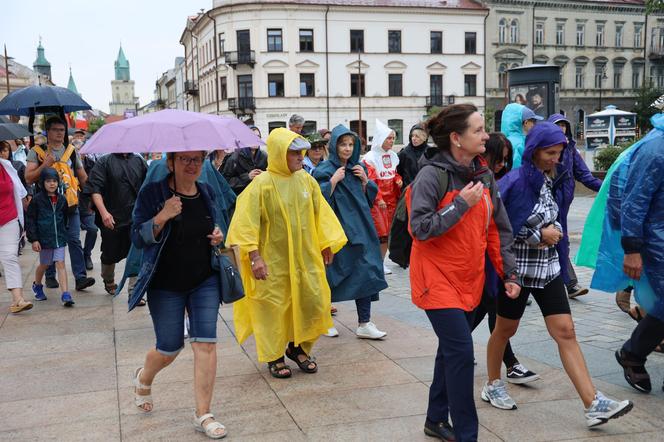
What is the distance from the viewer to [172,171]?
4.06 metres

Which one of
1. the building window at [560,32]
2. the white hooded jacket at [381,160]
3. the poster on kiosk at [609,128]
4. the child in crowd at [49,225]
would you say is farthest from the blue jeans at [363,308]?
the building window at [560,32]

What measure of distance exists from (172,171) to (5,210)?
13.0 ft

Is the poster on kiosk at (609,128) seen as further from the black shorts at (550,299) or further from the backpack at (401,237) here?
the backpack at (401,237)

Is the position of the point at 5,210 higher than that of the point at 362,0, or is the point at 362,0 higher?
the point at 362,0

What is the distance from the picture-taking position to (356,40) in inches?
2206

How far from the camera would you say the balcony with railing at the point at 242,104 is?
54688 millimetres

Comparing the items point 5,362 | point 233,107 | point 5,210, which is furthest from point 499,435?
point 233,107

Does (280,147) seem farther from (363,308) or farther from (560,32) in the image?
(560,32)

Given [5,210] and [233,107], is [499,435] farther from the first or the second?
[233,107]

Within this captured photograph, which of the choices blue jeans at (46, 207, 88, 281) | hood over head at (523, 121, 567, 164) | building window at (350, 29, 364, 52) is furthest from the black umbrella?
building window at (350, 29, 364, 52)

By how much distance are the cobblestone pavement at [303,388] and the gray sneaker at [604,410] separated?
3.6 inches

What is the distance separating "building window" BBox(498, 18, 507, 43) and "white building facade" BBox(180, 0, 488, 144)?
2.04m

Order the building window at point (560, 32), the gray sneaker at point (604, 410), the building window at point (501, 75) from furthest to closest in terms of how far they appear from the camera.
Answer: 1. the building window at point (560, 32)
2. the building window at point (501, 75)
3. the gray sneaker at point (604, 410)

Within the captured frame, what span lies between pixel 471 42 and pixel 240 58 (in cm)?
1919
